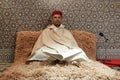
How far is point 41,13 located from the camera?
4691 mm

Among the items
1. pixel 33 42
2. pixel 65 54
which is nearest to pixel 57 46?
pixel 65 54

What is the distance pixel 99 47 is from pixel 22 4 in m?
1.52

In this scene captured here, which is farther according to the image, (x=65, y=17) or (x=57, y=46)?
(x=65, y=17)

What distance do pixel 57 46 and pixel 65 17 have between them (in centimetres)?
83

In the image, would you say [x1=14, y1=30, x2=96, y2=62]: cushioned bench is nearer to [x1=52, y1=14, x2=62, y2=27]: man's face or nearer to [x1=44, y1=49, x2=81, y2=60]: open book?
[x1=52, y1=14, x2=62, y2=27]: man's face

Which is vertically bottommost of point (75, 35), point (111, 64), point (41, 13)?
point (111, 64)

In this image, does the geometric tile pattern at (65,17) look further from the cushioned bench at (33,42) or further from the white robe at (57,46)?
the white robe at (57,46)

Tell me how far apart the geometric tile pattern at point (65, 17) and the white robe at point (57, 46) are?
0.37 meters

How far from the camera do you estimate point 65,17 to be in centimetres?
475

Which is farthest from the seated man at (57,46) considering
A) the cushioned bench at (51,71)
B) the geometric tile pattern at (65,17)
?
the geometric tile pattern at (65,17)

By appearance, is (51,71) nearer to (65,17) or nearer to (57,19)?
(57,19)

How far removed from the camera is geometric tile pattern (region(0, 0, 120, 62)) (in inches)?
183

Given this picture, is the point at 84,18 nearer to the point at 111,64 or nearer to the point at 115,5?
the point at 115,5

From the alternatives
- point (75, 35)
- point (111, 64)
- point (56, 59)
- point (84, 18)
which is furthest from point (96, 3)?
point (56, 59)
